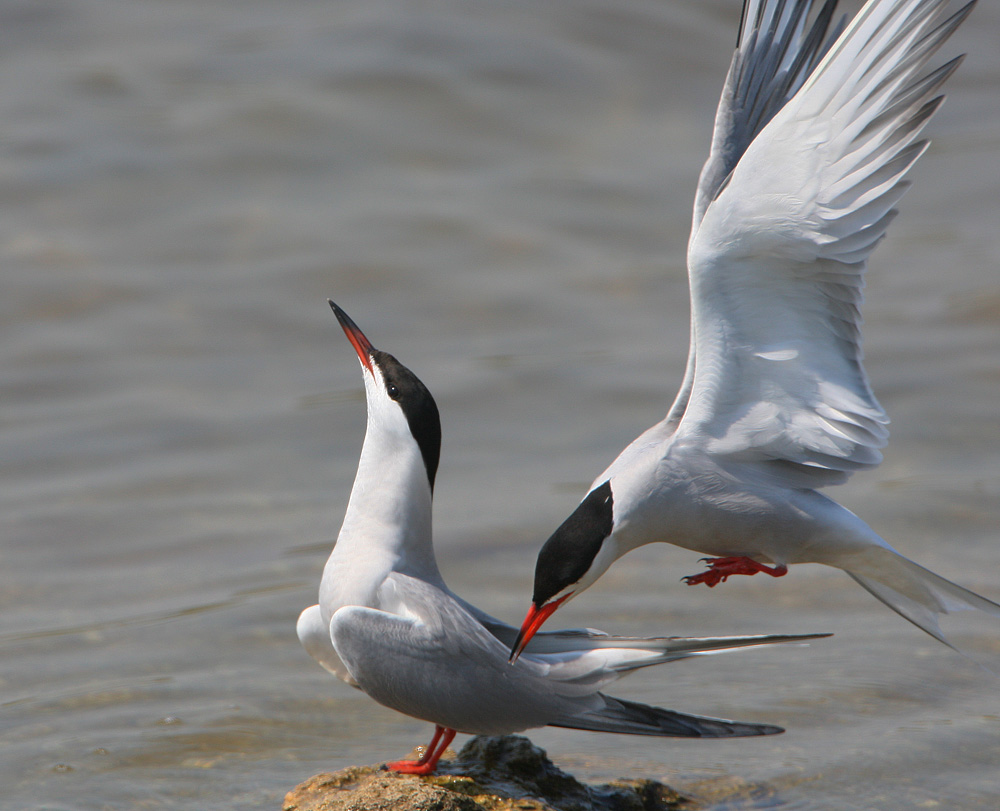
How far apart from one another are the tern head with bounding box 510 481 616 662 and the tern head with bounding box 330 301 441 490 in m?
0.53

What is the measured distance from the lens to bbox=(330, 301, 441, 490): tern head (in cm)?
421

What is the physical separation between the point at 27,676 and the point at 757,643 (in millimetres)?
3390

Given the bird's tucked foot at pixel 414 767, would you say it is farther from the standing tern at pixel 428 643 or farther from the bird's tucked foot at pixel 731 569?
the bird's tucked foot at pixel 731 569

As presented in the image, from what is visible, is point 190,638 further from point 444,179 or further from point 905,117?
point 444,179

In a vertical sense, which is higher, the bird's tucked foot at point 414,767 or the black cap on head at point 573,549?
the black cap on head at point 573,549

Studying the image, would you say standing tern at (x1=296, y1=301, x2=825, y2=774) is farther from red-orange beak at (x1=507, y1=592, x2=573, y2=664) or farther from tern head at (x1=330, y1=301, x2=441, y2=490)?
red-orange beak at (x1=507, y1=592, x2=573, y2=664)

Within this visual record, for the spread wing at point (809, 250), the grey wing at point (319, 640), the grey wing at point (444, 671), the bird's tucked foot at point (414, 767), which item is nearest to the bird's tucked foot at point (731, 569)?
the spread wing at point (809, 250)

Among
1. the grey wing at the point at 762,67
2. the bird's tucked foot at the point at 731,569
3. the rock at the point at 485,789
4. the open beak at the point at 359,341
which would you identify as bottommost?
the rock at the point at 485,789

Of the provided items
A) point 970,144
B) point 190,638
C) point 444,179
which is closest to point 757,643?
point 190,638

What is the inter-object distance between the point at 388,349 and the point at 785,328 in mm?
5850

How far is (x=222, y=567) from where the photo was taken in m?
6.90

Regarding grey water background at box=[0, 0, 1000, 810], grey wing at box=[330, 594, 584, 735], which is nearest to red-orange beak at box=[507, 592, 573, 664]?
grey wing at box=[330, 594, 584, 735]

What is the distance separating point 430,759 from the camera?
417 centimetres

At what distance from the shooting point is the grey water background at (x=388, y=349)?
16.8 ft
